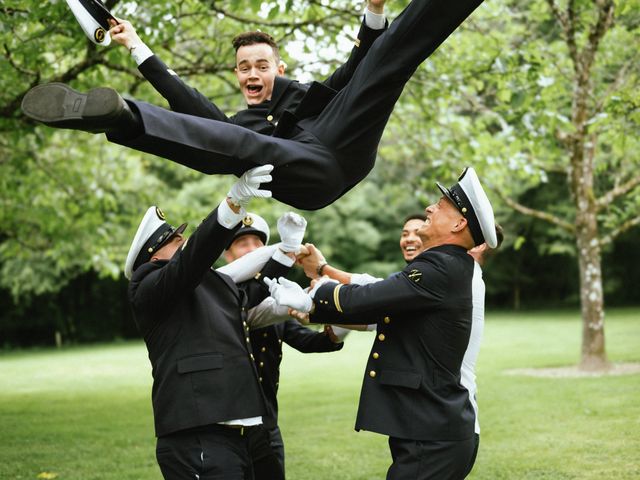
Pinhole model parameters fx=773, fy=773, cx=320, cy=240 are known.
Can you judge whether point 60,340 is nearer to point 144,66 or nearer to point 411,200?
point 411,200

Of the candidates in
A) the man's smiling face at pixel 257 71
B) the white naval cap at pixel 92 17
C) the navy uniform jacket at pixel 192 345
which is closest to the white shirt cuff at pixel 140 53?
the white naval cap at pixel 92 17

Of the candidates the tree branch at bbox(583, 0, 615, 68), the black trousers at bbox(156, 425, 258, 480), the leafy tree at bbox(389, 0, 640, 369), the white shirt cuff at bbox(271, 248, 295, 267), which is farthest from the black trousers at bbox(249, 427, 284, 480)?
the tree branch at bbox(583, 0, 615, 68)

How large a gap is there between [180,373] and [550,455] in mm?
5066

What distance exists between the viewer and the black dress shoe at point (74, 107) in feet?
10.6

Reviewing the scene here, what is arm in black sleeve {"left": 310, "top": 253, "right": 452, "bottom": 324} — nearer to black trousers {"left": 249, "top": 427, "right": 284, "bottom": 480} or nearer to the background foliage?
black trousers {"left": 249, "top": 427, "right": 284, "bottom": 480}

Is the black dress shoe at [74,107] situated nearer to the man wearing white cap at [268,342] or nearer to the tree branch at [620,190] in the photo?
the man wearing white cap at [268,342]

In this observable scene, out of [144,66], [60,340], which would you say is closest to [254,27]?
[144,66]

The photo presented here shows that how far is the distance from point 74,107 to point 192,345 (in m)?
1.61

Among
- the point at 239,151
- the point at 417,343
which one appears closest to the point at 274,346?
the point at 417,343

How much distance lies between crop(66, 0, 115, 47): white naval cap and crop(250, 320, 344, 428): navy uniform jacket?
7.62 ft

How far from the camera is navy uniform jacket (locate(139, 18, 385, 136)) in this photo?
4258 mm

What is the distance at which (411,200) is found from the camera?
36312 millimetres

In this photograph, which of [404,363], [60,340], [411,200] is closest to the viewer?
[404,363]

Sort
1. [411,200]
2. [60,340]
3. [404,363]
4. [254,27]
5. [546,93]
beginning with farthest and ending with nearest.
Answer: [411,200] → [60,340] → [254,27] → [546,93] → [404,363]
